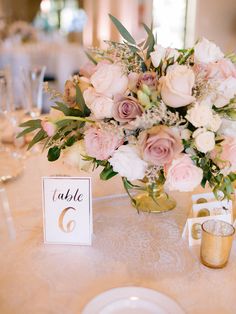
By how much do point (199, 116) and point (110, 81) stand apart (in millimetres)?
224

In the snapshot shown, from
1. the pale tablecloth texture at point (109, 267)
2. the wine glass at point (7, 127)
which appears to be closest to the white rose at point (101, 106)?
the pale tablecloth texture at point (109, 267)

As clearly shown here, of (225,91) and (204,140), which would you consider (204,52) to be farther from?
(204,140)

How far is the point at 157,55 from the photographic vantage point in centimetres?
96

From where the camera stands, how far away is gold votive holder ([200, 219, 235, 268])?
0.87m

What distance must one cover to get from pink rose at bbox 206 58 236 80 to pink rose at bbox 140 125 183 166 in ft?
0.65

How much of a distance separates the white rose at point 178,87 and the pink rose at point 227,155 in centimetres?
13

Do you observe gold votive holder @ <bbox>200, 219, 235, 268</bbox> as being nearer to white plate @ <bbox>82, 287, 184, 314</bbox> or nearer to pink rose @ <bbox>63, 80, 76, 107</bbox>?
white plate @ <bbox>82, 287, 184, 314</bbox>

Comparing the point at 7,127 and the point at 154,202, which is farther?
the point at 7,127

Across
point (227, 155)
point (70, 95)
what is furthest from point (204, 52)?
point (70, 95)

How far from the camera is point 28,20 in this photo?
7105 millimetres

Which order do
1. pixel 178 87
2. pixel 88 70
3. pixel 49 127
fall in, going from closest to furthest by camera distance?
pixel 178 87
pixel 49 127
pixel 88 70

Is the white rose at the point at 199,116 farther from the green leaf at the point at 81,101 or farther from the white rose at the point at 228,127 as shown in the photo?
the green leaf at the point at 81,101

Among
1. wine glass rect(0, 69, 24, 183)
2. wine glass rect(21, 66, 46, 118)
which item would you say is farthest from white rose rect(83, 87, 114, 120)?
wine glass rect(21, 66, 46, 118)

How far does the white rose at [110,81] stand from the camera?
92cm
